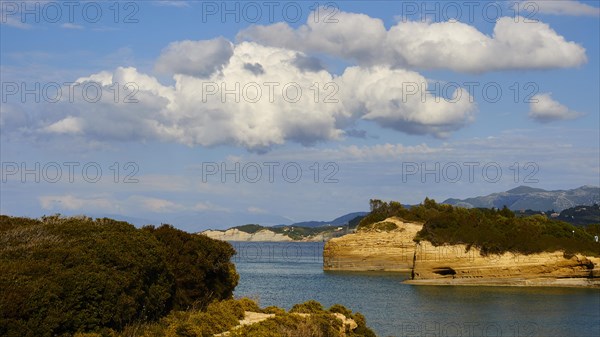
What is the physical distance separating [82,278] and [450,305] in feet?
122

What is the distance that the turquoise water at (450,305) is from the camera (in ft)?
124

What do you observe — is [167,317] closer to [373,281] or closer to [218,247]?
[218,247]

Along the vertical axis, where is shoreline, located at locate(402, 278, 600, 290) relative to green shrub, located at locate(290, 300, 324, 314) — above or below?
below

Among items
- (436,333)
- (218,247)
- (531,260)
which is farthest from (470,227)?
(218,247)

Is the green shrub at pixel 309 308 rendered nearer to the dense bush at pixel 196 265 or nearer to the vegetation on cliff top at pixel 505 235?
the dense bush at pixel 196 265

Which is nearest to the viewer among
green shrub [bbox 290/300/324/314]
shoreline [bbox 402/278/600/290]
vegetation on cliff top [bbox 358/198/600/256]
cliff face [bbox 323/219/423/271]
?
green shrub [bbox 290/300/324/314]

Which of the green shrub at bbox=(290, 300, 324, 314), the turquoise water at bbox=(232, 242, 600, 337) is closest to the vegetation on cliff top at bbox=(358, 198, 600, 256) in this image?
the turquoise water at bbox=(232, 242, 600, 337)

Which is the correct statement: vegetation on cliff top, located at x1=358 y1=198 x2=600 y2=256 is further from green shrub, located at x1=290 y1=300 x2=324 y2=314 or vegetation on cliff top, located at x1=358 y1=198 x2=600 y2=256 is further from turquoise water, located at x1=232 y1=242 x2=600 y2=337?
green shrub, located at x1=290 y1=300 x2=324 y2=314

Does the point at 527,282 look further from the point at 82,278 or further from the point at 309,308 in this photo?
the point at 82,278

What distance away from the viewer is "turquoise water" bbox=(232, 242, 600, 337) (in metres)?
37.7

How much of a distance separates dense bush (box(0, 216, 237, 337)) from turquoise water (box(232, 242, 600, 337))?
8625 millimetres

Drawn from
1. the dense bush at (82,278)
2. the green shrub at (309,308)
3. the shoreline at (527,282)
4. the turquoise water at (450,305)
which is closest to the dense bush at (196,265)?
the dense bush at (82,278)

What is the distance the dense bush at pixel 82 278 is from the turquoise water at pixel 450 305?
8.63 meters

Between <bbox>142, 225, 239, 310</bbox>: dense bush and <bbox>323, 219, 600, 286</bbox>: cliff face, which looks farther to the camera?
<bbox>323, 219, 600, 286</bbox>: cliff face
